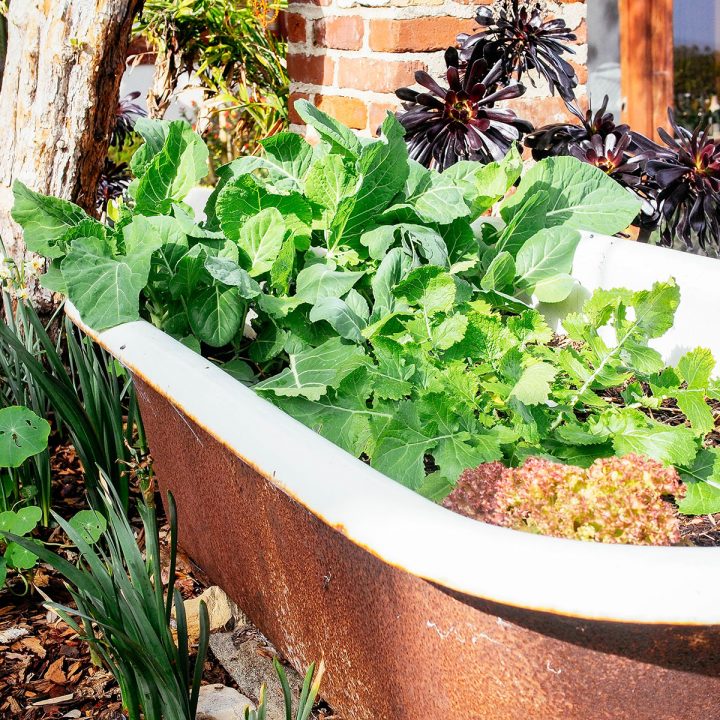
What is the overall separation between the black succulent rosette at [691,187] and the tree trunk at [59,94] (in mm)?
1245

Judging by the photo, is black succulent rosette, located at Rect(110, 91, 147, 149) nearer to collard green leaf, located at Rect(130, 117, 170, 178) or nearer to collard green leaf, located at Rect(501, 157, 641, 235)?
collard green leaf, located at Rect(130, 117, 170, 178)

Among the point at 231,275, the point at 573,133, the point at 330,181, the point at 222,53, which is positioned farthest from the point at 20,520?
the point at 222,53

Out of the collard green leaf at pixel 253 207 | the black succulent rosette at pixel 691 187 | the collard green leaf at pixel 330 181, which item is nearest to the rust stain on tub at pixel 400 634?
the collard green leaf at pixel 253 207

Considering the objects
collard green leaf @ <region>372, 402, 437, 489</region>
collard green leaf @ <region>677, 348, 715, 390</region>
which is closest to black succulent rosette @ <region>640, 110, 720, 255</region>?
collard green leaf @ <region>677, 348, 715, 390</region>

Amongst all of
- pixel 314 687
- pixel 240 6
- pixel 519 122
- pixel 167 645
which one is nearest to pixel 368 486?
pixel 314 687

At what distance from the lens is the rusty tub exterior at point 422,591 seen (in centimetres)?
76

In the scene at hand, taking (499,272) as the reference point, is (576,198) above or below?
above

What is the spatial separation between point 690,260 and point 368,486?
3.04ft

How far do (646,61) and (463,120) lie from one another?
5.97 ft

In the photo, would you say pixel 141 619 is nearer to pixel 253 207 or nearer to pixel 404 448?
pixel 404 448

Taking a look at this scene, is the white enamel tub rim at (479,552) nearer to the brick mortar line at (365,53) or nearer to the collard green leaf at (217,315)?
the collard green leaf at (217,315)

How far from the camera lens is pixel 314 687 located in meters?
1.05

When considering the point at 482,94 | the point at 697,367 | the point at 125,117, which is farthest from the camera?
the point at 125,117

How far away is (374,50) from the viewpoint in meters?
2.59
